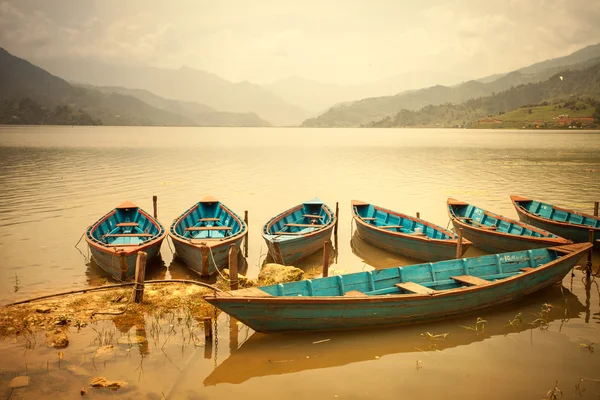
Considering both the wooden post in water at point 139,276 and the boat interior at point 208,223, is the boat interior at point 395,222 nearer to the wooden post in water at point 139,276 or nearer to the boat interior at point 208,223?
the boat interior at point 208,223

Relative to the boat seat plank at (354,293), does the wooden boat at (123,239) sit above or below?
above

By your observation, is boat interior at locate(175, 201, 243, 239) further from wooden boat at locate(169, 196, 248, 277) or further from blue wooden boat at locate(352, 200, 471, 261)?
blue wooden boat at locate(352, 200, 471, 261)

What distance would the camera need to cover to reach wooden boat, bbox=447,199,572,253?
16.2m

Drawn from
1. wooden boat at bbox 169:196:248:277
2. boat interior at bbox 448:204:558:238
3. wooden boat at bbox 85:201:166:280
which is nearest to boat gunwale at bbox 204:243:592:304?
boat interior at bbox 448:204:558:238

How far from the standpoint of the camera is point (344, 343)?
10.9 m

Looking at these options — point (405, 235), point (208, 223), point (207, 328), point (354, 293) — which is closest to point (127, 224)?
point (208, 223)

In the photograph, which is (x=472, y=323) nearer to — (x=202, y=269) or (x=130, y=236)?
(x=202, y=269)

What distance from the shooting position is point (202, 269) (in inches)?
598

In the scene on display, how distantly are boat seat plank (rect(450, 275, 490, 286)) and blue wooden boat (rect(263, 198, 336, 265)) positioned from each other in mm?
6224

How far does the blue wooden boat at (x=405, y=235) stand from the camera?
53.6ft

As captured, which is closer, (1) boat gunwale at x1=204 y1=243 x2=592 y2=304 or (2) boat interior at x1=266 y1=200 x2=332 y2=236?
(1) boat gunwale at x1=204 y1=243 x2=592 y2=304

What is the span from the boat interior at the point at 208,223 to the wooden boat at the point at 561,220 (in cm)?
1384

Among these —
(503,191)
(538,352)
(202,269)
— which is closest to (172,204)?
(202,269)

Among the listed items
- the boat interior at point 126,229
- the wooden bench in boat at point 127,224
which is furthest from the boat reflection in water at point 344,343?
the wooden bench in boat at point 127,224
